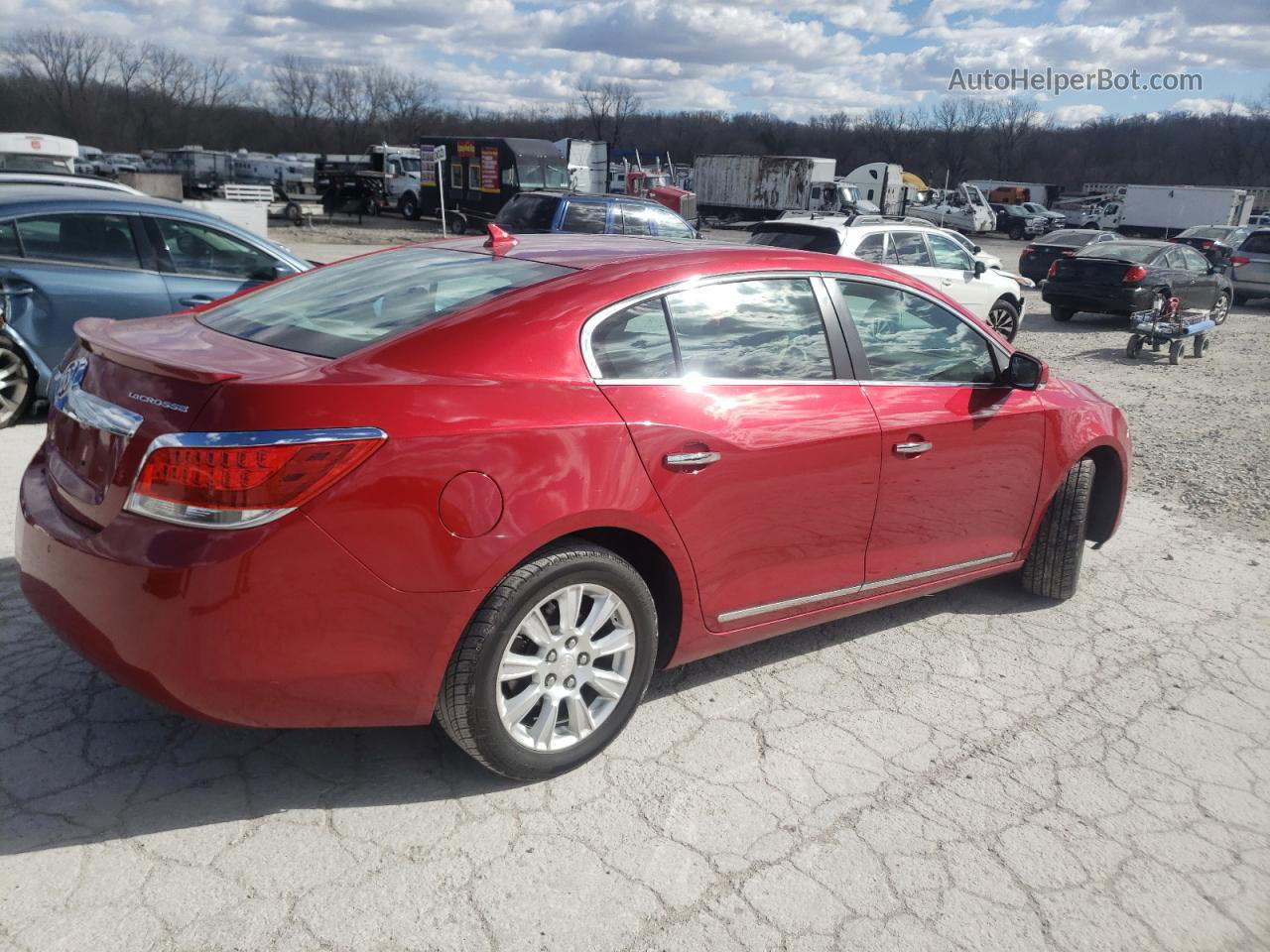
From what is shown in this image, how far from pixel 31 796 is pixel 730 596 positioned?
214 cm

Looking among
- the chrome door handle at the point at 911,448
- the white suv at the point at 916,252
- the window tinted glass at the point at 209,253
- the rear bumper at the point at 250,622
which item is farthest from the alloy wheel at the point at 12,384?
the white suv at the point at 916,252

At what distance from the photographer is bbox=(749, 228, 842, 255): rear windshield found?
11.1m

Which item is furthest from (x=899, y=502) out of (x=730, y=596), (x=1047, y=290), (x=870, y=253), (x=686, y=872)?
(x=1047, y=290)

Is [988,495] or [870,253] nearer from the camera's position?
[988,495]

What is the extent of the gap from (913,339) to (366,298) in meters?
2.11

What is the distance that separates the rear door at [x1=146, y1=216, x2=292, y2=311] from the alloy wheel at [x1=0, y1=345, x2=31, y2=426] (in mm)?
1018

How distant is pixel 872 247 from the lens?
1152cm

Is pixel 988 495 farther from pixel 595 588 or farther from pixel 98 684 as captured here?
pixel 98 684

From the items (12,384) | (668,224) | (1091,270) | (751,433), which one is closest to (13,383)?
(12,384)

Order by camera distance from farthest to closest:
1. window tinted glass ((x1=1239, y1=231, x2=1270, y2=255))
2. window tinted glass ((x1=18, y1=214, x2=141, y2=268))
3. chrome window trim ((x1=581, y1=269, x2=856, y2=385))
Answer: window tinted glass ((x1=1239, y1=231, x2=1270, y2=255)) < window tinted glass ((x1=18, y1=214, x2=141, y2=268)) < chrome window trim ((x1=581, y1=269, x2=856, y2=385))

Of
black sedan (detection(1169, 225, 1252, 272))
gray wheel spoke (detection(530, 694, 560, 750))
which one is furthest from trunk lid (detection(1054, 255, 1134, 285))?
gray wheel spoke (detection(530, 694, 560, 750))

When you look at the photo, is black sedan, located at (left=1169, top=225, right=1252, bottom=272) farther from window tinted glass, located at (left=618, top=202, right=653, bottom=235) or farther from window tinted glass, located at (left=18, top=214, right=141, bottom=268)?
window tinted glass, located at (left=18, top=214, right=141, bottom=268)

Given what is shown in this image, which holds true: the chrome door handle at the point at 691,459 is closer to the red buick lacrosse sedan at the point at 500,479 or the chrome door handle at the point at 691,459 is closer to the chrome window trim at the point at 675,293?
the red buick lacrosse sedan at the point at 500,479

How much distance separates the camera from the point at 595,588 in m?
2.92
